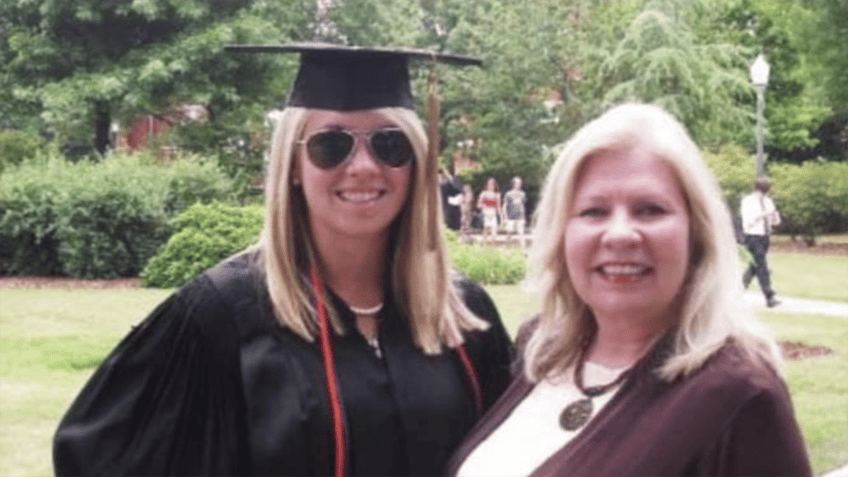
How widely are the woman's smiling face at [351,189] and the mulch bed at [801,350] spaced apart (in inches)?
353

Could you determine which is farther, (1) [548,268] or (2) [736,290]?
(1) [548,268]

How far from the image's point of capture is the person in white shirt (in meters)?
16.4

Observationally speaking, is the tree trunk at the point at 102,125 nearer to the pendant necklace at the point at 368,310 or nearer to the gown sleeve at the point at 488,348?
the gown sleeve at the point at 488,348

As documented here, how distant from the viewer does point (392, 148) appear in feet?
10.6

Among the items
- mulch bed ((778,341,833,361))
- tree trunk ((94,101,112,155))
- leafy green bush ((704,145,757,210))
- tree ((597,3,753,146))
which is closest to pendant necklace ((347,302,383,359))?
mulch bed ((778,341,833,361))

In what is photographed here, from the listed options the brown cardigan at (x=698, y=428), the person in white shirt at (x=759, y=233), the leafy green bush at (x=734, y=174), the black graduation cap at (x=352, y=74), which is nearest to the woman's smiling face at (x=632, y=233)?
the brown cardigan at (x=698, y=428)

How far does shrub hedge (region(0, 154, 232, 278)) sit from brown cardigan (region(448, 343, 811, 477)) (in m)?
17.6

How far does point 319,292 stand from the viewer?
126 inches

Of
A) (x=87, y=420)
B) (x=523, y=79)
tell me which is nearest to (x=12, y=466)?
(x=87, y=420)

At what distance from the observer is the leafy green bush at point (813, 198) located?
30172 millimetres

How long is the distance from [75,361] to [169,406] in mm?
8307

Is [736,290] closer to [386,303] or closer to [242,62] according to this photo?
[386,303]

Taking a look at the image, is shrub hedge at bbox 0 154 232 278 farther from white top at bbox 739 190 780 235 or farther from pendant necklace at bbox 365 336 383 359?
pendant necklace at bbox 365 336 383 359

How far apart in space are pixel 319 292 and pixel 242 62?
26139 mm
